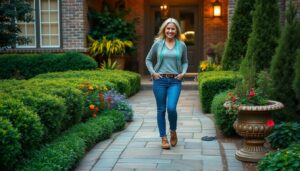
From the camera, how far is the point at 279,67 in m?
6.54

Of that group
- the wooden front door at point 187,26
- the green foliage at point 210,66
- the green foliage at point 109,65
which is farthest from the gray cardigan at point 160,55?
the wooden front door at point 187,26

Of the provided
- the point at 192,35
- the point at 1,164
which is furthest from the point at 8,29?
the point at 1,164

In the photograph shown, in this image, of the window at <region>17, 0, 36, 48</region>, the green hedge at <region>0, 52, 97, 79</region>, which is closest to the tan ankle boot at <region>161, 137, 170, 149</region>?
the green hedge at <region>0, 52, 97, 79</region>

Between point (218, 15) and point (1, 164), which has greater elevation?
point (218, 15)

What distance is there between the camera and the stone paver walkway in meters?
5.71

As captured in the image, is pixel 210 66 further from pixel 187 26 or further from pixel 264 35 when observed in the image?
pixel 264 35

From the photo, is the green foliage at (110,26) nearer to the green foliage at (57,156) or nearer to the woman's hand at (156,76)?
the woman's hand at (156,76)

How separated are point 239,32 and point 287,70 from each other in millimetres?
5226

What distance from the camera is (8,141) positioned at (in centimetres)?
415

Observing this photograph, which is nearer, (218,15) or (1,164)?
(1,164)

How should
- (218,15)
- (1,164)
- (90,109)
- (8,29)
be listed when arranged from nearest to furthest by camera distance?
1. (1,164)
2. (90,109)
3. (8,29)
4. (218,15)

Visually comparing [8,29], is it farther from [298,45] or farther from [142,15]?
[298,45]

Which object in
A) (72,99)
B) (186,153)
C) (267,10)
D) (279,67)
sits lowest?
(186,153)

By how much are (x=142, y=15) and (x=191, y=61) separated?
2.47 m
